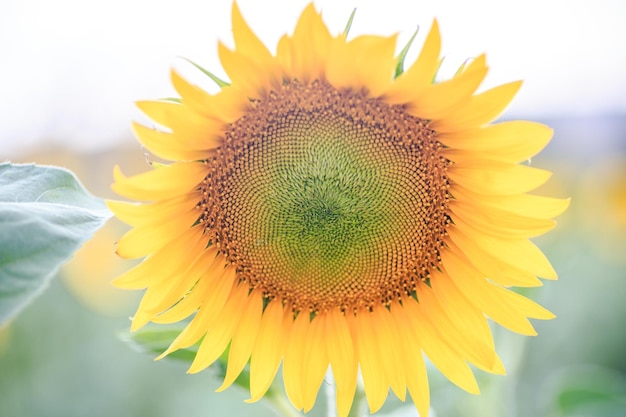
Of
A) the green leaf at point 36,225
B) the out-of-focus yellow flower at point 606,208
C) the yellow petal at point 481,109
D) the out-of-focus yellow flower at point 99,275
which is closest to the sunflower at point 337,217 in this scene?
the yellow petal at point 481,109

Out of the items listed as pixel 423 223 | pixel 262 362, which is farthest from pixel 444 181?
pixel 262 362

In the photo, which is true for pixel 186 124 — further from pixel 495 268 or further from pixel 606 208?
pixel 606 208

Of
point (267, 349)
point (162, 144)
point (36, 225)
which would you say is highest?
point (162, 144)

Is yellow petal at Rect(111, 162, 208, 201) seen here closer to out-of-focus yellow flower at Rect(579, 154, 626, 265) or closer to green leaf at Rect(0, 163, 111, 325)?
green leaf at Rect(0, 163, 111, 325)

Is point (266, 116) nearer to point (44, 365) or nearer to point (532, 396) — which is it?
point (44, 365)

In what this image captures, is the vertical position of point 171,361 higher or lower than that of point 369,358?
lower

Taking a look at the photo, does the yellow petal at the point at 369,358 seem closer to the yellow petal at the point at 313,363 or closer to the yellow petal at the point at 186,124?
the yellow petal at the point at 313,363

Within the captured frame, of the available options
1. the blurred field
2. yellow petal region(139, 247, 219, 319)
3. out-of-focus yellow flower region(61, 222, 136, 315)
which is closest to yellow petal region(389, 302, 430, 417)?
yellow petal region(139, 247, 219, 319)

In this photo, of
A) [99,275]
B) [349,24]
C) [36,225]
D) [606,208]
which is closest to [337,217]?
[349,24]
